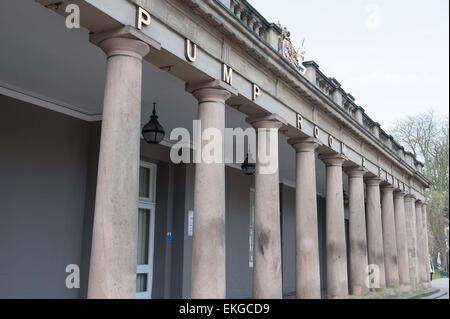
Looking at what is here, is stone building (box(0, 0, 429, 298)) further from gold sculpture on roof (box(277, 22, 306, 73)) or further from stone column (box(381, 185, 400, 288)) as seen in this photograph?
stone column (box(381, 185, 400, 288))

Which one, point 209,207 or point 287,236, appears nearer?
point 209,207

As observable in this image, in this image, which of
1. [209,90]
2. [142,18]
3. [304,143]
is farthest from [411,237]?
[142,18]

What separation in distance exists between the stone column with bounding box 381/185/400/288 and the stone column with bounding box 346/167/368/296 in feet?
12.5

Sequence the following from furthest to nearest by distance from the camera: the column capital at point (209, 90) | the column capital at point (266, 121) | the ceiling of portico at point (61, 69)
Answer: the column capital at point (266, 121) < the column capital at point (209, 90) < the ceiling of portico at point (61, 69)

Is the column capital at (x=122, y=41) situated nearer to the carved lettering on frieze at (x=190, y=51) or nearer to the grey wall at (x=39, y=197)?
the carved lettering on frieze at (x=190, y=51)

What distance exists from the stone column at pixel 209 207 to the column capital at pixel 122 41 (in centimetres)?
191

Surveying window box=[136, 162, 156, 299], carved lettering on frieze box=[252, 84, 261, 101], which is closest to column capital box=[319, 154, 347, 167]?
carved lettering on frieze box=[252, 84, 261, 101]

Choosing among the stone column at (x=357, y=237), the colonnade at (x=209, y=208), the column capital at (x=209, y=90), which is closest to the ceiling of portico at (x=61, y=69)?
the column capital at (x=209, y=90)

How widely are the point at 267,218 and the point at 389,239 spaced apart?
1049 cm

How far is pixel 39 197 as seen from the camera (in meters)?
9.29

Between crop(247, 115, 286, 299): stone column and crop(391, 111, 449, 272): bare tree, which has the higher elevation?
crop(391, 111, 449, 272): bare tree

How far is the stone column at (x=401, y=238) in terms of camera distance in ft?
62.8

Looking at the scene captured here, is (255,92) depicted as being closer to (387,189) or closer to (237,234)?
(237,234)

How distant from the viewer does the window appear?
474 inches
